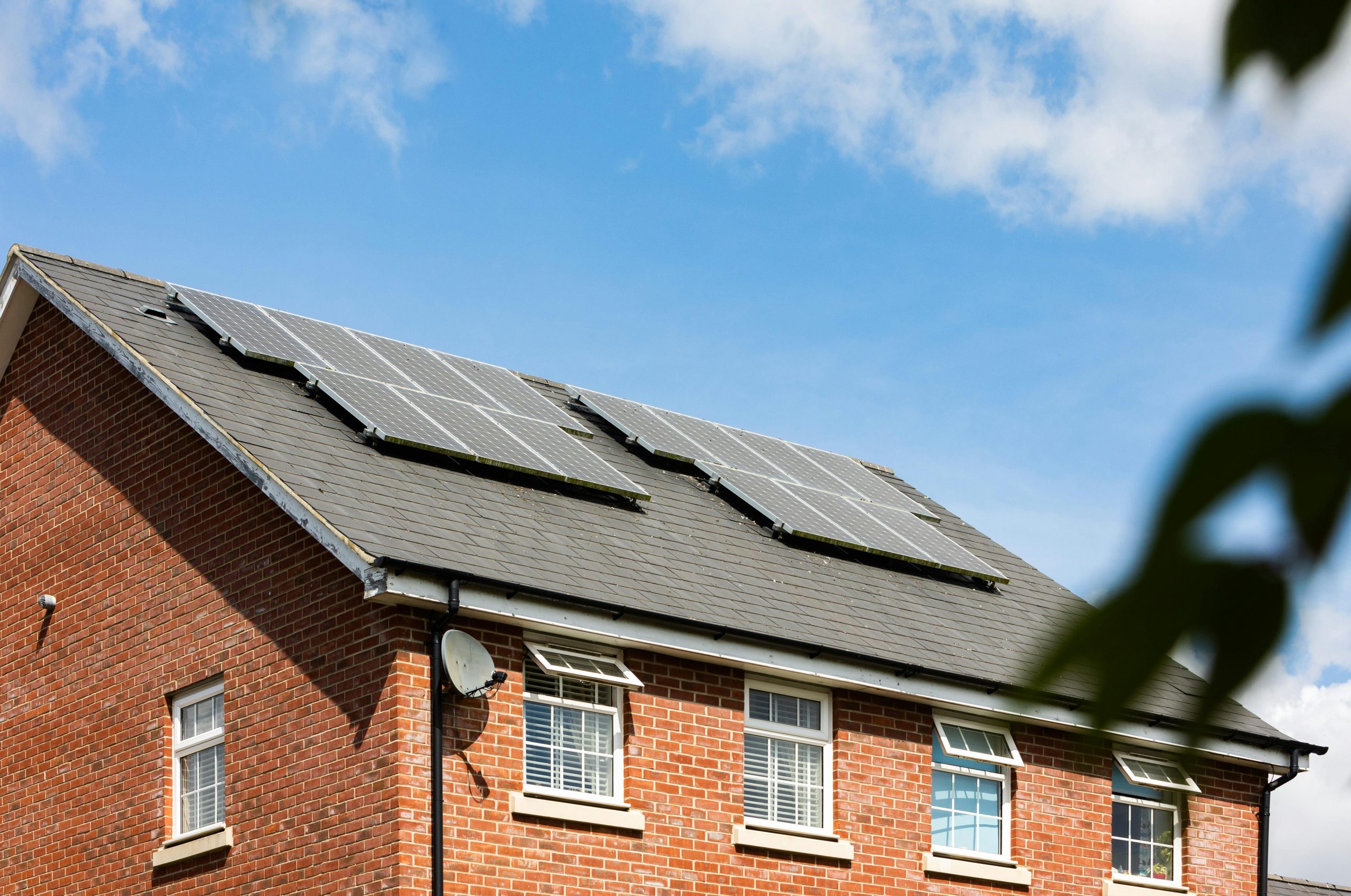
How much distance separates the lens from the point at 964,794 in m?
16.2

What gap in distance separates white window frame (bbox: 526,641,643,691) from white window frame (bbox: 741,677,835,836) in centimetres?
129

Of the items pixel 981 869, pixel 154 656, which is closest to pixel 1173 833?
pixel 981 869

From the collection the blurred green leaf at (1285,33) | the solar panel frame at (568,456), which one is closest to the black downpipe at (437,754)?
the solar panel frame at (568,456)

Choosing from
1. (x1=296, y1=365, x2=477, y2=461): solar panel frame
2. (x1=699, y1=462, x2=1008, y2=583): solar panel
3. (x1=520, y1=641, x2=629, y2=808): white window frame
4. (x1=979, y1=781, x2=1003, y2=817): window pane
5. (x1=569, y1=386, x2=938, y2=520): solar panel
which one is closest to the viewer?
(x1=520, y1=641, x2=629, y2=808): white window frame

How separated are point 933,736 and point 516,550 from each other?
450 centimetres

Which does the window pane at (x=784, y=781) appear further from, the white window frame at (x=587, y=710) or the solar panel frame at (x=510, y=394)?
the solar panel frame at (x=510, y=394)

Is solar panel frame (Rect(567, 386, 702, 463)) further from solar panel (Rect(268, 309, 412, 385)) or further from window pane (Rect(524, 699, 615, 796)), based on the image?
window pane (Rect(524, 699, 615, 796))

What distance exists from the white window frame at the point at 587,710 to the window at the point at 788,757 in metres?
1.34

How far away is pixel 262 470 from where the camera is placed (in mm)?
13797

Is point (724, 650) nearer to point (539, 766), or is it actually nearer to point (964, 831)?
point (539, 766)

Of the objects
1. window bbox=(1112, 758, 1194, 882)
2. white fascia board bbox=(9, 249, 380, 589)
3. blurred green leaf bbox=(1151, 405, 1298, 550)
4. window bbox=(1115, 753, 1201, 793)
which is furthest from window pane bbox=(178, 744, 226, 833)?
blurred green leaf bbox=(1151, 405, 1298, 550)

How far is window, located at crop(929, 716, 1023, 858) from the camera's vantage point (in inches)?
629

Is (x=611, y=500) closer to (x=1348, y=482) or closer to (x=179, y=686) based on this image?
(x=179, y=686)

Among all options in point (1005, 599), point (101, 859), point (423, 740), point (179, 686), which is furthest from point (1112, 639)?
point (1005, 599)
